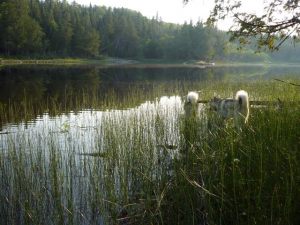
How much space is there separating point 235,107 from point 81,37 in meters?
76.4

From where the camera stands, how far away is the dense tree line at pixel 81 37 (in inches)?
2579

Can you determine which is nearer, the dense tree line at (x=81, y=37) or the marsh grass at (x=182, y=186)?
the marsh grass at (x=182, y=186)

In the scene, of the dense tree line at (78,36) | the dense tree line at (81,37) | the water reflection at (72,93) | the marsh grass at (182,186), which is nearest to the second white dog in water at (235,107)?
the marsh grass at (182,186)

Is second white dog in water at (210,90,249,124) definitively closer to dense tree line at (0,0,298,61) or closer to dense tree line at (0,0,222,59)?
dense tree line at (0,0,222,59)

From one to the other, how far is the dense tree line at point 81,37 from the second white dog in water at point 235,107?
2231 inches

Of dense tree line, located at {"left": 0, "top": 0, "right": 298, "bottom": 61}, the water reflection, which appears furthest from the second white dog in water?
dense tree line, located at {"left": 0, "top": 0, "right": 298, "bottom": 61}

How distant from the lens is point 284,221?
129 inches

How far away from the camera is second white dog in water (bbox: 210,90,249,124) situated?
26.2 ft

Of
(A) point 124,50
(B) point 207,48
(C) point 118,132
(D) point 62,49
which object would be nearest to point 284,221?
(C) point 118,132

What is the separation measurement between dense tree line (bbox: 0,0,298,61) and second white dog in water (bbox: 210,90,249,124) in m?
56.7

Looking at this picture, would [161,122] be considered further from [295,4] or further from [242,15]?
[295,4]

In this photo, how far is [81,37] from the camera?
80.8 meters

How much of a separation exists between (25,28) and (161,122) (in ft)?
211

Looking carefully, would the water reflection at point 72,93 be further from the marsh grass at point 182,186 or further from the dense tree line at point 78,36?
the dense tree line at point 78,36
